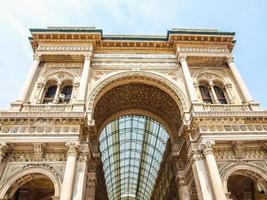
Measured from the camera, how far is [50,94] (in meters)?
17.1

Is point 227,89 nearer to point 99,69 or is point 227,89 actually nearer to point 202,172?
point 202,172

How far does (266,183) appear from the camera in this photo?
13016 mm

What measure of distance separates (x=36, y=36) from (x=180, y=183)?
620 inches

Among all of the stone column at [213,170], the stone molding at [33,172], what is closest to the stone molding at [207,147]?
the stone column at [213,170]

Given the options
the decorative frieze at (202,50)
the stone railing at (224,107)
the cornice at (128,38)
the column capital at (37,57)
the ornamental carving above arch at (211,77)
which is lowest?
the stone railing at (224,107)

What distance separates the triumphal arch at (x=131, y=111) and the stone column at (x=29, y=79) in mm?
91

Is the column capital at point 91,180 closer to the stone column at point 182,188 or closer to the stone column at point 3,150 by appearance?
the stone column at point 3,150

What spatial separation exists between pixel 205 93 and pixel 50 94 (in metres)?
11.6

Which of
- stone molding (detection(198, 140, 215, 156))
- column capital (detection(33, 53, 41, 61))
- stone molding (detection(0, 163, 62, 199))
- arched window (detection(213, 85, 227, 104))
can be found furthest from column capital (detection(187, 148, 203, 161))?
column capital (detection(33, 53, 41, 61))

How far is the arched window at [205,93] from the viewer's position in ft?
56.1

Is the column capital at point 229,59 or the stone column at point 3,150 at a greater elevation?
the column capital at point 229,59

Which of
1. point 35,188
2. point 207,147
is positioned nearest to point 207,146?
point 207,147

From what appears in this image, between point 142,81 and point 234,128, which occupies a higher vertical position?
point 142,81

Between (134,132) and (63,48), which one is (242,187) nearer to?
(134,132)
